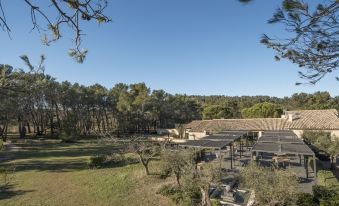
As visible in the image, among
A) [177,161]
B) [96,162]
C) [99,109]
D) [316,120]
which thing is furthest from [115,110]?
[177,161]

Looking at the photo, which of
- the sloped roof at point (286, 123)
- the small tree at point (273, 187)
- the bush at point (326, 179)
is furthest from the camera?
the sloped roof at point (286, 123)

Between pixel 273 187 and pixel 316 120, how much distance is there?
26.5 m

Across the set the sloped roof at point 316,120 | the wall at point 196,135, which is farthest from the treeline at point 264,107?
the wall at point 196,135

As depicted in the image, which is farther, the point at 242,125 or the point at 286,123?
the point at 242,125

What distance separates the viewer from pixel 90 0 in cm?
256

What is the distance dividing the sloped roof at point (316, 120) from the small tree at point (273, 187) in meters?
23.8

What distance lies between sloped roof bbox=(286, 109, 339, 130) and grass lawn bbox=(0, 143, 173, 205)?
20.9 metres

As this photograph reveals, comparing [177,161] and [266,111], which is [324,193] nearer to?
[177,161]

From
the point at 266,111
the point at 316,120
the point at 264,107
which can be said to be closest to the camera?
the point at 316,120

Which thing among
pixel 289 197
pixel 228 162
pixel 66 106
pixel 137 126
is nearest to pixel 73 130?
pixel 66 106

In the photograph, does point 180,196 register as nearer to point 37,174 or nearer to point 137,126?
point 37,174

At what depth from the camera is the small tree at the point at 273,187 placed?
312 inches

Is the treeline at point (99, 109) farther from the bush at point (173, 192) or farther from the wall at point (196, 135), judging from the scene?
the bush at point (173, 192)

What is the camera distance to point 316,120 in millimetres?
30250
